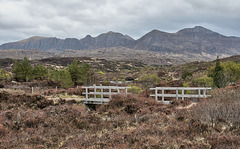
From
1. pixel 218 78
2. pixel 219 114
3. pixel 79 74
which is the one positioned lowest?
pixel 219 114

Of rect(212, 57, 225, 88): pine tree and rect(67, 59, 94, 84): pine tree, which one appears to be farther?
rect(67, 59, 94, 84): pine tree

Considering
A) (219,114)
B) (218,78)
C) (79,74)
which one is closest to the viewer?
(219,114)

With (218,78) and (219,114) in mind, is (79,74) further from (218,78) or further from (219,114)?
(219,114)

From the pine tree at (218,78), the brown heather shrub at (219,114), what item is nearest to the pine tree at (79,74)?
the pine tree at (218,78)

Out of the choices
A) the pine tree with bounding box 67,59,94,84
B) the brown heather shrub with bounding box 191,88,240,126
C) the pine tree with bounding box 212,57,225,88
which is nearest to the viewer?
the brown heather shrub with bounding box 191,88,240,126

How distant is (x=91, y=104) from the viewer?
49.1 ft

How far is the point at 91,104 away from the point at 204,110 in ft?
29.0

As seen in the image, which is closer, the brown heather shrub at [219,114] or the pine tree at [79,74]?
the brown heather shrub at [219,114]

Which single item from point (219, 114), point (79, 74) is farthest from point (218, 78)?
point (79, 74)

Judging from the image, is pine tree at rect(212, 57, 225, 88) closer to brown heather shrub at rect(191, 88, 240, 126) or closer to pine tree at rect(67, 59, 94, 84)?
brown heather shrub at rect(191, 88, 240, 126)

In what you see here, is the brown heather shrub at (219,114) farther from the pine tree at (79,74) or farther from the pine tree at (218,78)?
the pine tree at (79,74)

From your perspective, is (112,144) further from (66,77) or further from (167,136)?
(66,77)

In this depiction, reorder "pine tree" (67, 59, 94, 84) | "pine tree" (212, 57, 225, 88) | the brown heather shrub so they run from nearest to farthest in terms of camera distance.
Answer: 1. the brown heather shrub
2. "pine tree" (212, 57, 225, 88)
3. "pine tree" (67, 59, 94, 84)

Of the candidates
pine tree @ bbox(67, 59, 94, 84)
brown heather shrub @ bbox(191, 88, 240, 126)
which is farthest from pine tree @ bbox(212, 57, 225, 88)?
pine tree @ bbox(67, 59, 94, 84)
